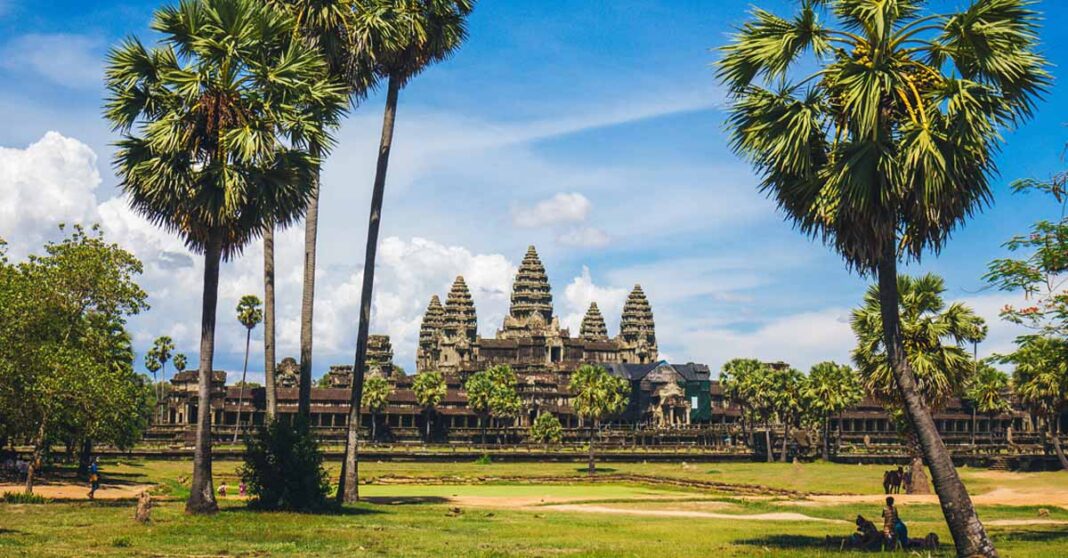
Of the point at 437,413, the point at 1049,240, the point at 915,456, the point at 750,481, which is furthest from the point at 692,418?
the point at 1049,240

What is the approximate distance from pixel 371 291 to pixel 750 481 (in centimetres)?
4369

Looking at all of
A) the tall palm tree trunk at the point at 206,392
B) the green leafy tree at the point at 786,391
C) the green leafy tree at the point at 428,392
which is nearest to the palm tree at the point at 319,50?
the tall palm tree trunk at the point at 206,392

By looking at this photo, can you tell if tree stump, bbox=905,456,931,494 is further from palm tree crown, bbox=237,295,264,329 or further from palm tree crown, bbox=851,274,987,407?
palm tree crown, bbox=237,295,264,329

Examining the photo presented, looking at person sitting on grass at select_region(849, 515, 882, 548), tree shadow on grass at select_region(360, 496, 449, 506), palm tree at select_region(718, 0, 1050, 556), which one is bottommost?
tree shadow on grass at select_region(360, 496, 449, 506)

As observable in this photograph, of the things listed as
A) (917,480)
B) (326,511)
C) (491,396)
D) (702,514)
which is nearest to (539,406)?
(491,396)

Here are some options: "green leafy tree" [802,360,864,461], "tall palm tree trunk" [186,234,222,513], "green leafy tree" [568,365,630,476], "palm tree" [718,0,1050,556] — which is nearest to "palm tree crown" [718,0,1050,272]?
"palm tree" [718,0,1050,556]

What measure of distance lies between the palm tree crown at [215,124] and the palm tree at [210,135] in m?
0.03

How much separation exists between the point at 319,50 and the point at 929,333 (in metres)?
26.9

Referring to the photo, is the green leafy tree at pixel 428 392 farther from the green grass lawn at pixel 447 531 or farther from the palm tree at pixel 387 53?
the palm tree at pixel 387 53

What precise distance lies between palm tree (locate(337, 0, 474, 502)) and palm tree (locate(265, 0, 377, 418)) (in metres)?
0.45

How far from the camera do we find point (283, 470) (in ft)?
109

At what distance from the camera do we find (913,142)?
67.2 feet

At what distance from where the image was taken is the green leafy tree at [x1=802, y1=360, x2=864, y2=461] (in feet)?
340

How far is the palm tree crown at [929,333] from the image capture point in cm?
4156
